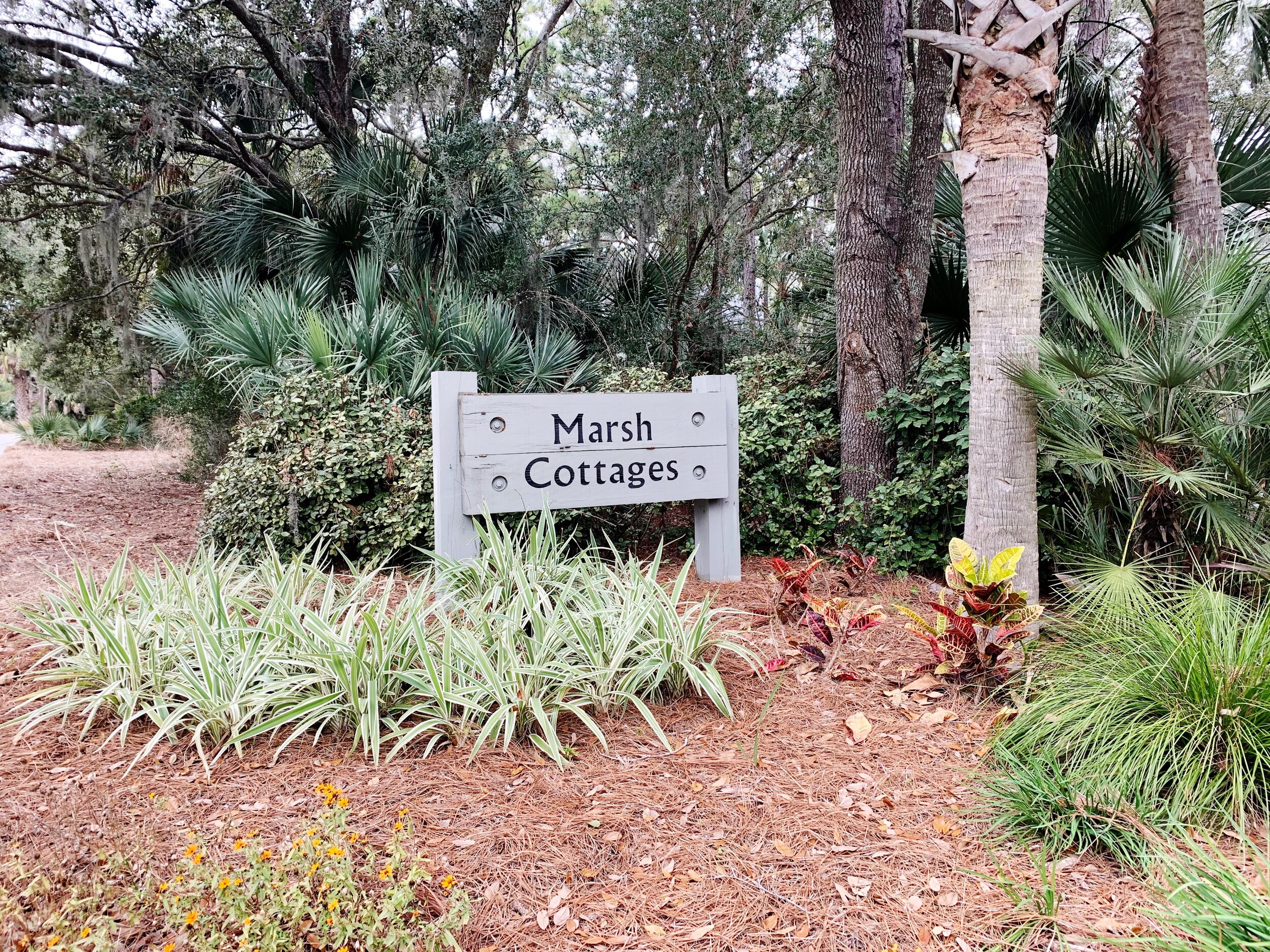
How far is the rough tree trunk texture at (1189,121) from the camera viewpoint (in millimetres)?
4852

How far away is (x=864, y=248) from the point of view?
5562mm

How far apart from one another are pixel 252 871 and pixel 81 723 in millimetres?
1610

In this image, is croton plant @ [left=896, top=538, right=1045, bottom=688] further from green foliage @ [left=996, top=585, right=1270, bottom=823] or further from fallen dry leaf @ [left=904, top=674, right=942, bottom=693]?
green foliage @ [left=996, top=585, right=1270, bottom=823]

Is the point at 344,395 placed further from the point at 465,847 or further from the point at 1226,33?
the point at 1226,33

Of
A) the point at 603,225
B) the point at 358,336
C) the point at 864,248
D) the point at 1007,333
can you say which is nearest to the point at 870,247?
the point at 864,248

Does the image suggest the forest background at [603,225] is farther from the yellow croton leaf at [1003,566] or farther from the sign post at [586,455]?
the sign post at [586,455]

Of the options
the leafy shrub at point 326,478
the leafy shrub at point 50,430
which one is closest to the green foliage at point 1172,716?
the leafy shrub at point 326,478

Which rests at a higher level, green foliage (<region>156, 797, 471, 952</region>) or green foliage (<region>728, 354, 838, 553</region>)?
green foliage (<region>728, 354, 838, 553</region>)

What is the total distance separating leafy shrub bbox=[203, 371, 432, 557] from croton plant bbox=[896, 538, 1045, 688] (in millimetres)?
3362

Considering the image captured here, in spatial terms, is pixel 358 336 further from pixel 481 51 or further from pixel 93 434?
pixel 93 434

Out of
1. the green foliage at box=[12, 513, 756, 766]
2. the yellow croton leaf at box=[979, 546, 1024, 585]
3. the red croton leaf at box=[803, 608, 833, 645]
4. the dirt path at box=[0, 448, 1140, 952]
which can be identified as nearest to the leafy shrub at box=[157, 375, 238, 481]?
the green foliage at box=[12, 513, 756, 766]

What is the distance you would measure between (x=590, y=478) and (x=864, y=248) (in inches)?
104

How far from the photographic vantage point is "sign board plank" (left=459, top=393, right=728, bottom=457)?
13.9 feet

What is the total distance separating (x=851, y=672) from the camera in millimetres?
3469
